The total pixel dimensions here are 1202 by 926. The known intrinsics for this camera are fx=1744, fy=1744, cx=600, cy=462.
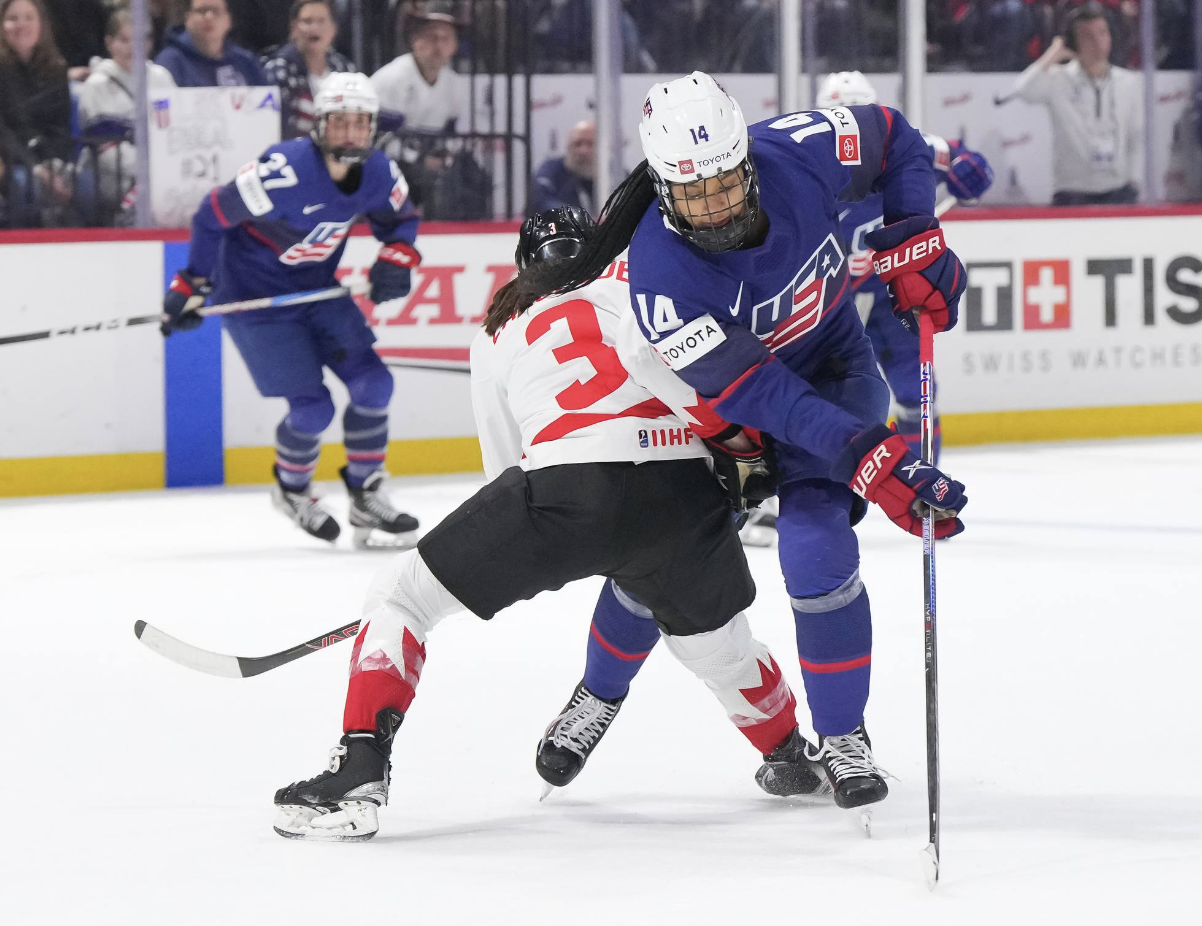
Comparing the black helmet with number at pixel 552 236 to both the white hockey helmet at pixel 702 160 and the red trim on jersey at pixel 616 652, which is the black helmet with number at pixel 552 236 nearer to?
the white hockey helmet at pixel 702 160

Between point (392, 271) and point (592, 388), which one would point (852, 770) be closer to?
point (592, 388)

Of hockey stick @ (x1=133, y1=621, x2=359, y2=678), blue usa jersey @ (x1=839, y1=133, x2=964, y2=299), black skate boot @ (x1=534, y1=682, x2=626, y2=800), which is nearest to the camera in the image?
black skate boot @ (x1=534, y1=682, x2=626, y2=800)

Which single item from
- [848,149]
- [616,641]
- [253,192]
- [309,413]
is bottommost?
[616,641]

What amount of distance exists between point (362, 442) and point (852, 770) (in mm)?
3001

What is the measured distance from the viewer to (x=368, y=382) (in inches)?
196

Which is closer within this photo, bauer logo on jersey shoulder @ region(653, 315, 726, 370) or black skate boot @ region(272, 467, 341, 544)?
bauer logo on jersey shoulder @ region(653, 315, 726, 370)

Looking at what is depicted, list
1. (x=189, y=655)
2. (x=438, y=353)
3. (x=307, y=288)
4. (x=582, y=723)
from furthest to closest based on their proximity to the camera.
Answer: (x=438, y=353) → (x=307, y=288) → (x=189, y=655) → (x=582, y=723)

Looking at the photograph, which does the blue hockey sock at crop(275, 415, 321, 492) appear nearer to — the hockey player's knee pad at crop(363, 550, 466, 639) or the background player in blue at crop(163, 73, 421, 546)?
the background player in blue at crop(163, 73, 421, 546)

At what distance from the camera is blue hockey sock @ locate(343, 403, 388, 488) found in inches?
199

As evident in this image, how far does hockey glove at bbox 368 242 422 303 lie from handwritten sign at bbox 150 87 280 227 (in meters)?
1.43

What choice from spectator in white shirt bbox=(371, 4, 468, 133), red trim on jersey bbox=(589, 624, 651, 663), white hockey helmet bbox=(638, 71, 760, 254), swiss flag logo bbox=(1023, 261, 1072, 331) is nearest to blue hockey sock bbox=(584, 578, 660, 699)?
red trim on jersey bbox=(589, 624, 651, 663)

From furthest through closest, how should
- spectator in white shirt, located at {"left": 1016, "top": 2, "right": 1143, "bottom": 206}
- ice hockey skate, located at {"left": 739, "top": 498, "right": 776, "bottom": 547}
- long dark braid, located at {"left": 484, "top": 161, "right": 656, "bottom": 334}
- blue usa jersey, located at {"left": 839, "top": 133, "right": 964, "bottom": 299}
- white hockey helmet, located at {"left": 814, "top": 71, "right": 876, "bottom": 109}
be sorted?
spectator in white shirt, located at {"left": 1016, "top": 2, "right": 1143, "bottom": 206} < white hockey helmet, located at {"left": 814, "top": 71, "right": 876, "bottom": 109} < ice hockey skate, located at {"left": 739, "top": 498, "right": 776, "bottom": 547} < blue usa jersey, located at {"left": 839, "top": 133, "right": 964, "bottom": 299} < long dark braid, located at {"left": 484, "top": 161, "right": 656, "bottom": 334}

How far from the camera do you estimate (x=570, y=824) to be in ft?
7.73

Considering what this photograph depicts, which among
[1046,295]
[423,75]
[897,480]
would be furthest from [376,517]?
[1046,295]
